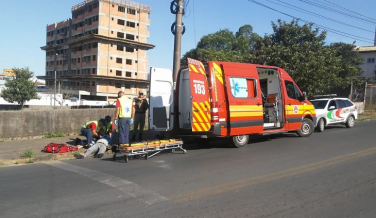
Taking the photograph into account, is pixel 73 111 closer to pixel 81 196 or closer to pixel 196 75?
pixel 196 75

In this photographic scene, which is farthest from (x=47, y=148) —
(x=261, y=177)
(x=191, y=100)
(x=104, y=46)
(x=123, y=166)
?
(x=104, y=46)

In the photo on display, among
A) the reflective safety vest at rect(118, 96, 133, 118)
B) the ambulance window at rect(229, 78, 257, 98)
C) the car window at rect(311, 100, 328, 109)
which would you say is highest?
the ambulance window at rect(229, 78, 257, 98)

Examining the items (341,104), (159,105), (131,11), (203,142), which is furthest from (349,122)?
(131,11)

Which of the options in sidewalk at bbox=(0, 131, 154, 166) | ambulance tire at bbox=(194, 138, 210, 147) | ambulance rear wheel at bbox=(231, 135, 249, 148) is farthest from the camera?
→ ambulance tire at bbox=(194, 138, 210, 147)

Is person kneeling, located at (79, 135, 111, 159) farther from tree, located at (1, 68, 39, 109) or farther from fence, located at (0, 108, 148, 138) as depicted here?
tree, located at (1, 68, 39, 109)

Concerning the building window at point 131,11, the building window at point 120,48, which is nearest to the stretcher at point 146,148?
the building window at point 120,48

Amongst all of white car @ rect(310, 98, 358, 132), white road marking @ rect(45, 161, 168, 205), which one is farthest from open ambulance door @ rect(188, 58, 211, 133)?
white car @ rect(310, 98, 358, 132)

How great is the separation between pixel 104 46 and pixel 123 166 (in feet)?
201

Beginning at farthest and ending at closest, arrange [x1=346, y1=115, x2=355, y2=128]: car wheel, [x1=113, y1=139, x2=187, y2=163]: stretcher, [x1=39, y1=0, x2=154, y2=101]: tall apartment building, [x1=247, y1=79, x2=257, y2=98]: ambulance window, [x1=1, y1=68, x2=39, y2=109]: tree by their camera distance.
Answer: [x1=39, y1=0, x2=154, y2=101]: tall apartment building, [x1=1, y1=68, x2=39, y2=109]: tree, [x1=346, y1=115, x2=355, y2=128]: car wheel, [x1=247, y1=79, x2=257, y2=98]: ambulance window, [x1=113, y1=139, x2=187, y2=163]: stretcher

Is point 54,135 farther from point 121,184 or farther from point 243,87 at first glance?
point 243,87

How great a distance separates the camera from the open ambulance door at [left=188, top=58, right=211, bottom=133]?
8859 mm

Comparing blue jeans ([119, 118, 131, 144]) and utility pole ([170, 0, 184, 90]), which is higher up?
utility pole ([170, 0, 184, 90])

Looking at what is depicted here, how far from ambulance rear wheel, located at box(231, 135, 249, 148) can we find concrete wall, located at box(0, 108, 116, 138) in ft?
19.5

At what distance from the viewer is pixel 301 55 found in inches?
684
